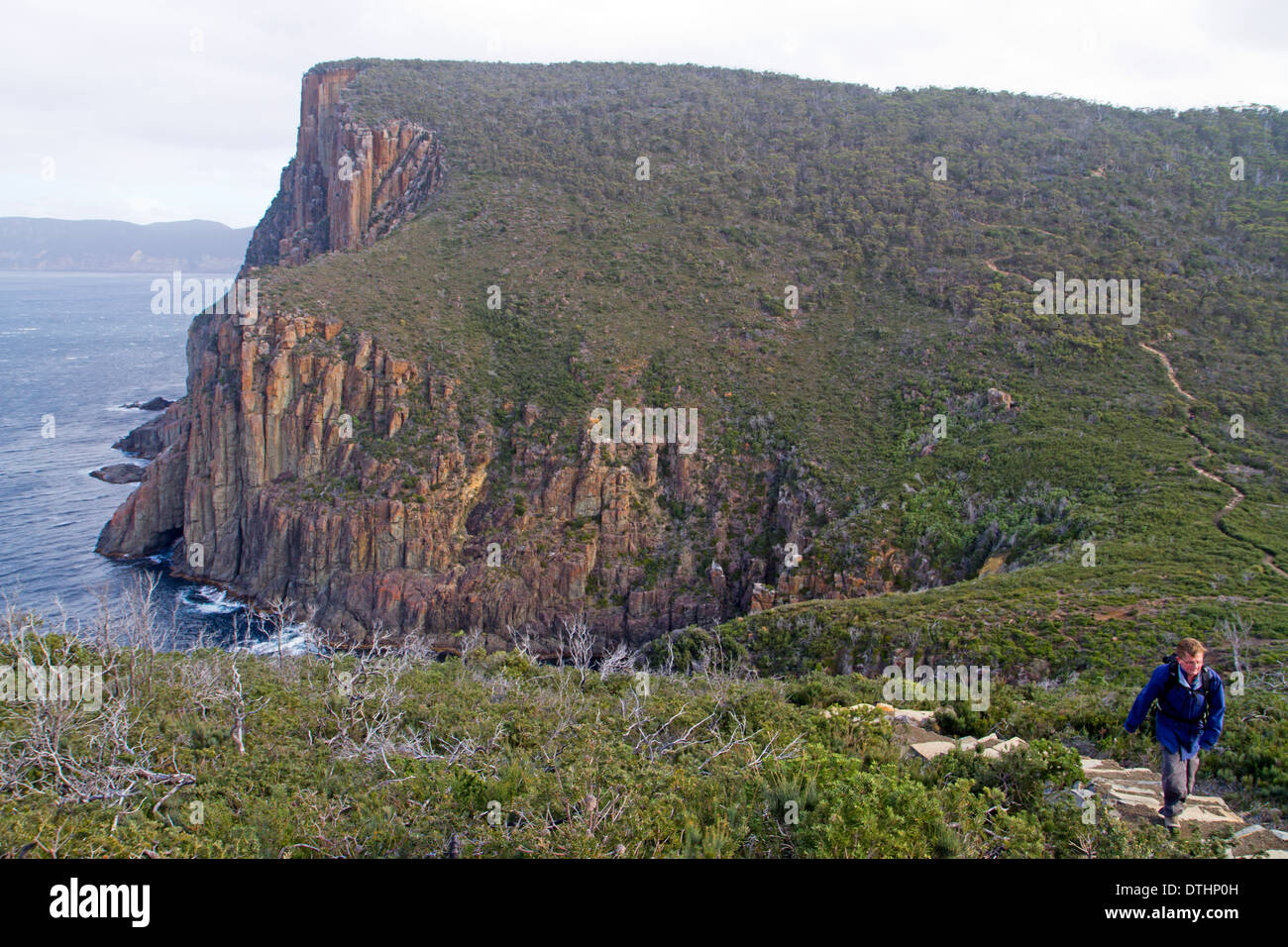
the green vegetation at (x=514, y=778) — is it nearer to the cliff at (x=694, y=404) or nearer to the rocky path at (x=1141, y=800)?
the rocky path at (x=1141, y=800)

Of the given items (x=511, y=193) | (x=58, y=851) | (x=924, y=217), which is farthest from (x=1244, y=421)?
(x=511, y=193)

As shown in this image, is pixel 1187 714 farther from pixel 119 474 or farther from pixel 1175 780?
pixel 119 474

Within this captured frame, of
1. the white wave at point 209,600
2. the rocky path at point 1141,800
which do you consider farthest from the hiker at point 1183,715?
the white wave at point 209,600

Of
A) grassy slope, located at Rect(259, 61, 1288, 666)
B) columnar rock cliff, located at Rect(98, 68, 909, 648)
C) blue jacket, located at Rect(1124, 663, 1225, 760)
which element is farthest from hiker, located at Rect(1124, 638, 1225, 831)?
columnar rock cliff, located at Rect(98, 68, 909, 648)

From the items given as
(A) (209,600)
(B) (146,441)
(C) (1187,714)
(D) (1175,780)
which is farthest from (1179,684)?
(B) (146,441)

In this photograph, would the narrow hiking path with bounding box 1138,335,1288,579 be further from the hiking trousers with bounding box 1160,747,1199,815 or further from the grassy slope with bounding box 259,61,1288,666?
the hiking trousers with bounding box 1160,747,1199,815

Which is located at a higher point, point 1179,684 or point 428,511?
point 1179,684
